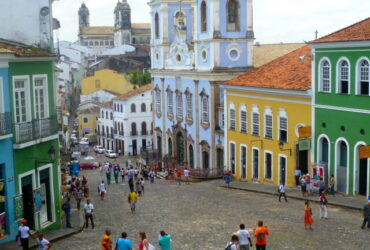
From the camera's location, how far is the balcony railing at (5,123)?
55.5ft

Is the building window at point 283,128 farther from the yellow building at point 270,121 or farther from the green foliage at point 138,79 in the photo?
the green foliage at point 138,79

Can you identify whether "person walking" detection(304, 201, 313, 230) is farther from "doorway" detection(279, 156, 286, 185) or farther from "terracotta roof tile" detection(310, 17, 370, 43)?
"doorway" detection(279, 156, 286, 185)

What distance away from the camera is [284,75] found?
3159 cm

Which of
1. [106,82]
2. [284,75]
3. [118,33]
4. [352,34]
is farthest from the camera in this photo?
[118,33]

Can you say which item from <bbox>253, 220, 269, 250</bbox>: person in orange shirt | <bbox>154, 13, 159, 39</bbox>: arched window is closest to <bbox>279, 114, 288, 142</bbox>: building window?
<bbox>253, 220, 269, 250</bbox>: person in orange shirt

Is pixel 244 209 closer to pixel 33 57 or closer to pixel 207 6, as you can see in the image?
pixel 33 57

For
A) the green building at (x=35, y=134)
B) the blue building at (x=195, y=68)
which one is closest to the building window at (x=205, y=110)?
the blue building at (x=195, y=68)

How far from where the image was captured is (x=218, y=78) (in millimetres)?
40125

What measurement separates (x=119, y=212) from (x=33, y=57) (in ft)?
26.1

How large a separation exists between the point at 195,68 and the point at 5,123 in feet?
87.8

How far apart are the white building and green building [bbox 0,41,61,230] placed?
45658 millimetres

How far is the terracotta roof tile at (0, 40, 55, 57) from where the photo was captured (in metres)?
17.5

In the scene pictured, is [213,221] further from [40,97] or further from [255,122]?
[255,122]

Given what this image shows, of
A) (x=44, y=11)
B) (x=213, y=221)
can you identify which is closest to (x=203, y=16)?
(x=44, y=11)
